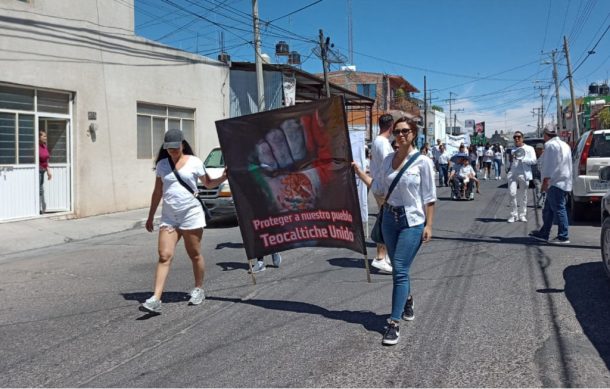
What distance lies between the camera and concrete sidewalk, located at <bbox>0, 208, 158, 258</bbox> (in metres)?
10.4

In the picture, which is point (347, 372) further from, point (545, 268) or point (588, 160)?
point (588, 160)

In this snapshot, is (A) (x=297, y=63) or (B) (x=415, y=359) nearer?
(B) (x=415, y=359)

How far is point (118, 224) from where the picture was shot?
12.8 m

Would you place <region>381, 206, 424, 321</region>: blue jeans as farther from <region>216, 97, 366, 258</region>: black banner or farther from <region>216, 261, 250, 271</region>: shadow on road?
<region>216, 261, 250, 271</region>: shadow on road

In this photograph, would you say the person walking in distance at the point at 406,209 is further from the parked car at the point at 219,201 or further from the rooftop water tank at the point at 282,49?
the rooftop water tank at the point at 282,49

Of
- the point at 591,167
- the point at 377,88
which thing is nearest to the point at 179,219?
the point at 591,167

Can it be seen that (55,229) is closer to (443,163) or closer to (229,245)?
(229,245)

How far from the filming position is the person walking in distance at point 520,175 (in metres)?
11.4

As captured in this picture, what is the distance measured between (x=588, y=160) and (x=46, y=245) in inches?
416

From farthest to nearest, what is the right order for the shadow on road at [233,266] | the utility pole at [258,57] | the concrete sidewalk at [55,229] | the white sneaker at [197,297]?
the utility pole at [258,57] → the concrete sidewalk at [55,229] → the shadow on road at [233,266] → the white sneaker at [197,297]

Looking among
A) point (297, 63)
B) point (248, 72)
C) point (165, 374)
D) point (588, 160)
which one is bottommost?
point (165, 374)

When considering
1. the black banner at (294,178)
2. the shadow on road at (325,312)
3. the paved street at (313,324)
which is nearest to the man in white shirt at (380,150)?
the paved street at (313,324)

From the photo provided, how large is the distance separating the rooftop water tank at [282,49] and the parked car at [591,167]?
60.9 feet

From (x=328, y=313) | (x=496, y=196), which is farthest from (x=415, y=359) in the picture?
(x=496, y=196)
